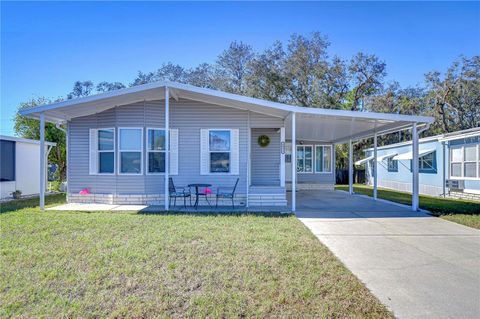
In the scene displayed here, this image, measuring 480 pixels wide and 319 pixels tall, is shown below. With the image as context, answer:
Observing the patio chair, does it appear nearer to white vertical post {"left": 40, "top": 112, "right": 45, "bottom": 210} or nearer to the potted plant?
white vertical post {"left": 40, "top": 112, "right": 45, "bottom": 210}

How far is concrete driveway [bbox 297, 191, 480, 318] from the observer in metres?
3.08

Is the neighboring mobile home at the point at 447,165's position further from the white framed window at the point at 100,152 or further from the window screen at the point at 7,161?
the window screen at the point at 7,161

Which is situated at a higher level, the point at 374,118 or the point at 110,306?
the point at 374,118

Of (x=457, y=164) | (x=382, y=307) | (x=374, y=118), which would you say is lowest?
(x=382, y=307)

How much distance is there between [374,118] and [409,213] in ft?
9.72

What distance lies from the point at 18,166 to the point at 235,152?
923 centimetres

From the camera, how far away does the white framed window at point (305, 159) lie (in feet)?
54.0

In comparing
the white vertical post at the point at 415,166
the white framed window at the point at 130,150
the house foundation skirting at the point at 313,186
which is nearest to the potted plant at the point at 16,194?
the white framed window at the point at 130,150

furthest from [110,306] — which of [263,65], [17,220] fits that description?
[263,65]

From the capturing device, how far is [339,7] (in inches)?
452

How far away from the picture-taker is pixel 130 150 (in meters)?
9.37

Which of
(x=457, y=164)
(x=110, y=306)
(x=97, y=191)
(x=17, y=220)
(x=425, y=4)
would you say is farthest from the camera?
(x=457, y=164)

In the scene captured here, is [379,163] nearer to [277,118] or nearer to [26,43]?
[277,118]

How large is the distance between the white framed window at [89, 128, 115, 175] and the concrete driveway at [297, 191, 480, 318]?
20.9ft
